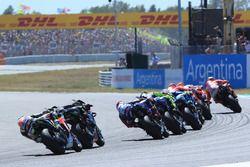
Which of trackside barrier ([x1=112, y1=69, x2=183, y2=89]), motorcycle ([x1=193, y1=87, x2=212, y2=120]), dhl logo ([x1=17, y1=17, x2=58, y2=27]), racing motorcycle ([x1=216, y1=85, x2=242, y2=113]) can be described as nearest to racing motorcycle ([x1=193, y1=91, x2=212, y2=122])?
motorcycle ([x1=193, y1=87, x2=212, y2=120])

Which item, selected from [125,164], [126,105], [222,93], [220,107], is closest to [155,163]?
[125,164]

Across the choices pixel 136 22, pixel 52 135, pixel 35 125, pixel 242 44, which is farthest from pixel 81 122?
pixel 136 22

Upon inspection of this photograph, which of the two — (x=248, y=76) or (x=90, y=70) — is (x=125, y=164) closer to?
(x=248, y=76)

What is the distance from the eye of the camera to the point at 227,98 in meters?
23.1

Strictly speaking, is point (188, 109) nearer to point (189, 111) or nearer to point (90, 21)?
point (189, 111)

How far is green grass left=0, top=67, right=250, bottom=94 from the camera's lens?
42.7 m

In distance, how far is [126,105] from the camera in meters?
16.5

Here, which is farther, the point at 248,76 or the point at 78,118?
the point at 248,76

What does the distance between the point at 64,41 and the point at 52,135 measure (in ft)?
236

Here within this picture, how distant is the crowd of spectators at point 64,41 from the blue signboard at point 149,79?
3956 cm

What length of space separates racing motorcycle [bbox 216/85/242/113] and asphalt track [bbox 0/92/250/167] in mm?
210

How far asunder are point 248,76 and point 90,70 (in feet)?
90.1

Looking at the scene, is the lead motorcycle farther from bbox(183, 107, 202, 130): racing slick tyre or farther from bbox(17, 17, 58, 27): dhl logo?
bbox(17, 17, 58, 27): dhl logo

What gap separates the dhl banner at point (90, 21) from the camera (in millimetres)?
77312
